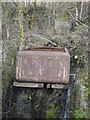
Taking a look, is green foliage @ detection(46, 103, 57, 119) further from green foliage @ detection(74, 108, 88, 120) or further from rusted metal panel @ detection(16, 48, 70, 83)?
rusted metal panel @ detection(16, 48, 70, 83)

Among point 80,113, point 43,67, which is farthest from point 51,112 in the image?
point 43,67

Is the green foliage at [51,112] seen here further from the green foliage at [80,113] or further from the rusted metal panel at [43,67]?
the rusted metal panel at [43,67]

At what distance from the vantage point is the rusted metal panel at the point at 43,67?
9.96 feet

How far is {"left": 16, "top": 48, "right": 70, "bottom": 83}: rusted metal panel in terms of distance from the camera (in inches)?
119

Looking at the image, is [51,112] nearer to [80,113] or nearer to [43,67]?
[80,113]

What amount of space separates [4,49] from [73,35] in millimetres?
1722

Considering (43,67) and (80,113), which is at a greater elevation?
(43,67)

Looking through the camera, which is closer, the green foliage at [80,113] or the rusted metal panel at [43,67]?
the rusted metal panel at [43,67]

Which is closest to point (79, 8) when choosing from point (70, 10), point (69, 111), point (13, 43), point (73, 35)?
point (70, 10)

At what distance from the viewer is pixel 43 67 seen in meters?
3.05

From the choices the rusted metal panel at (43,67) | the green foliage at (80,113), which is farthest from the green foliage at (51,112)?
the rusted metal panel at (43,67)

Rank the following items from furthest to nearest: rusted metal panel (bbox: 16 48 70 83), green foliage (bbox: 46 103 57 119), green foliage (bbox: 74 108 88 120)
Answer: green foliage (bbox: 46 103 57 119), green foliage (bbox: 74 108 88 120), rusted metal panel (bbox: 16 48 70 83)

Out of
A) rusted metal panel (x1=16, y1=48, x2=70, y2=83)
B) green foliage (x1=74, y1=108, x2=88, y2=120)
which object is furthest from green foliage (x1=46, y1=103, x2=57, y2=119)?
rusted metal panel (x1=16, y1=48, x2=70, y2=83)

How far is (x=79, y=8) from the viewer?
5.27 m
